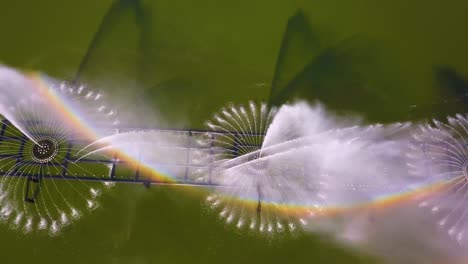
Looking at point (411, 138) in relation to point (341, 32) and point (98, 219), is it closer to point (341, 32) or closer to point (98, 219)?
point (341, 32)

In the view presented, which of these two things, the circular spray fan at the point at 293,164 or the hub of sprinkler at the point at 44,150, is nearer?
the circular spray fan at the point at 293,164

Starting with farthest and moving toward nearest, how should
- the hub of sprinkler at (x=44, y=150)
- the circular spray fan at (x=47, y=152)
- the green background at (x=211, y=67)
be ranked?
the hub of sprinkler at (x=44, y=150), the circular spray fan at (x=47, y=152), the green background at (x=211, y=67)

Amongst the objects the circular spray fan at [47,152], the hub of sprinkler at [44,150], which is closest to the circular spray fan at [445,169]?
the circular spray fan at [47,152]

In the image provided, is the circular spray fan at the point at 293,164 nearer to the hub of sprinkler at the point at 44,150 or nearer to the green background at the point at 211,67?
the green background at the point at 211,67

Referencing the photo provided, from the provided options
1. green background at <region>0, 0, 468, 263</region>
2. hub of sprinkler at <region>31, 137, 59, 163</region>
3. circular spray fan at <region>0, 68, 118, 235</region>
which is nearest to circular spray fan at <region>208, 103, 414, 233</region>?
green background at <region>0, 0, 468, 263</region>

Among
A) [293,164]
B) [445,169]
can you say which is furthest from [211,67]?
[445,169]

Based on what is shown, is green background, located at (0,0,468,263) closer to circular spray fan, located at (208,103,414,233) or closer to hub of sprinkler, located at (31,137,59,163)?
circular spray fan, located at (208,103,414,233)

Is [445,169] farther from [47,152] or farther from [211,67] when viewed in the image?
[47,152]
